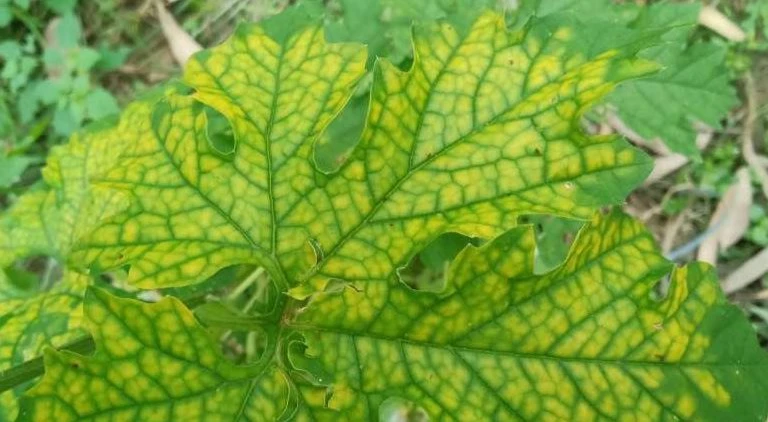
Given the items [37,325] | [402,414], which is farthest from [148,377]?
[402,414]

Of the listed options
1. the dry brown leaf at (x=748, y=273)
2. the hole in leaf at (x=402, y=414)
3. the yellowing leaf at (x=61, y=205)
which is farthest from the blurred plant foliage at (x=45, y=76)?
the dry brown leaf at (x=748, y=273)

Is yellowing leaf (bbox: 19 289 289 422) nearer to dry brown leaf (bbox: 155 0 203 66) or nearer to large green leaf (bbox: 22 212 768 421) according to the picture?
large green leaf (bbox: 22 212 768 421)

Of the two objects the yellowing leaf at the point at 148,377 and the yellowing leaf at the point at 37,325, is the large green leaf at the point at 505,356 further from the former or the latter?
the yellowing leaf at the point at 37,325

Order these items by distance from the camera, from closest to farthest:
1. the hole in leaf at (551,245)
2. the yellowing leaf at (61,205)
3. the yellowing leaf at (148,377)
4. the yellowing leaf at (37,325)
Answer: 1. the yellowing leaf at (148,377)
2. the yellowing leaf at (37,325)
3. the yellowing leaf at (61,205)
4. the hole in leaf at (551,245)

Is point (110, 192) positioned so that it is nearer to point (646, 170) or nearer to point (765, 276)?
point (646, 170)

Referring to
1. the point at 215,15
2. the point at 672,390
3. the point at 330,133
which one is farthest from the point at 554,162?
the point at 215,15

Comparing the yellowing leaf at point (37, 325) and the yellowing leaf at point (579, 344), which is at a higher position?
the yellowing leaf at point (579, 344)

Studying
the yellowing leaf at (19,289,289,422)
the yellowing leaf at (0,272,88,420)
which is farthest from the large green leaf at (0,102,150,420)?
the yellowing leaf at (19,289,289,422)
